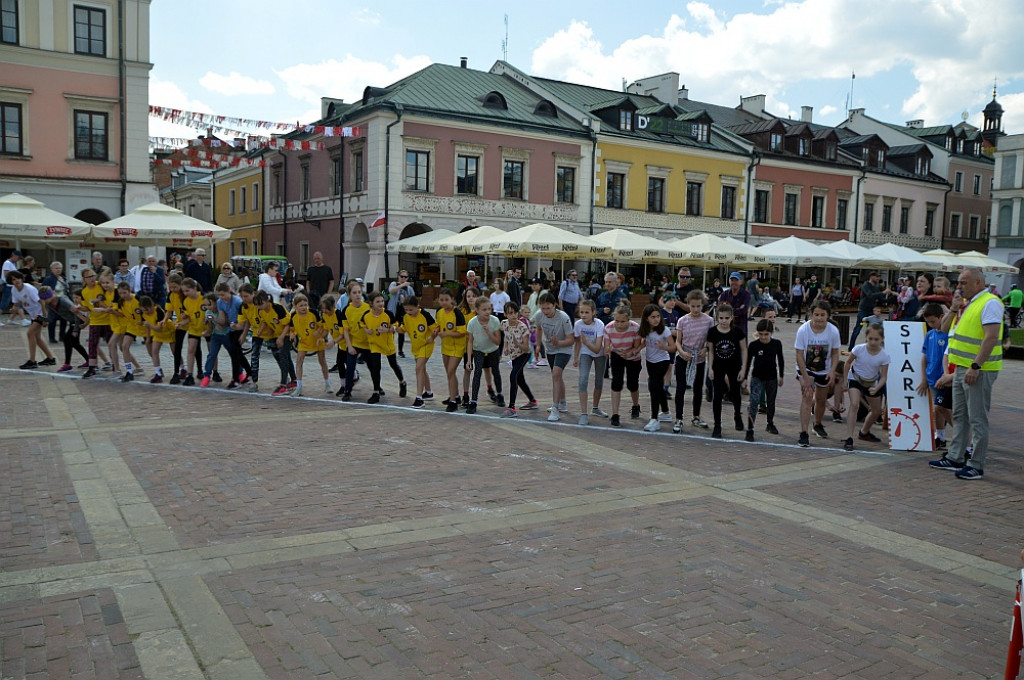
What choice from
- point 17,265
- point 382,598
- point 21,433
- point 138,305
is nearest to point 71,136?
point 17,265

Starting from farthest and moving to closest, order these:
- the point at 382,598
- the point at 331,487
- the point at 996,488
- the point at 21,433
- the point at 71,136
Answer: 1. the point at 71,136
2. the point at 21,433
3. the point at 996,488
4. the point at 331,487
5. the point at 382,598

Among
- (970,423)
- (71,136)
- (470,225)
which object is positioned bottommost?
(970,423)

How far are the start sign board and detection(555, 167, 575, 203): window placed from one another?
26.4 metres

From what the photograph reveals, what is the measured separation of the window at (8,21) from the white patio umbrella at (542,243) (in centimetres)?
1730

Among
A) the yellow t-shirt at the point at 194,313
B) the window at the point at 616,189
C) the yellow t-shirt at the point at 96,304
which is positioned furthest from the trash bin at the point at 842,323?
the window at the point at 616,189

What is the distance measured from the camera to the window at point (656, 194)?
124 feet

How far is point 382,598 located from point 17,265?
19.5 m

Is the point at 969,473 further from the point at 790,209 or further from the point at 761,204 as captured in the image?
the point at 790,209

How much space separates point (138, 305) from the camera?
1217 centimetres

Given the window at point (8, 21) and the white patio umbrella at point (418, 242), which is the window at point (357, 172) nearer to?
the white patio umbrella at point (418, 242)

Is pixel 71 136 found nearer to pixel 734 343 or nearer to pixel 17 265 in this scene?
pixel 17 265

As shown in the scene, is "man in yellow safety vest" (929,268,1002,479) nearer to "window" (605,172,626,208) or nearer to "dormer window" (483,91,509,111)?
"dormer window" (483,91,509,111)

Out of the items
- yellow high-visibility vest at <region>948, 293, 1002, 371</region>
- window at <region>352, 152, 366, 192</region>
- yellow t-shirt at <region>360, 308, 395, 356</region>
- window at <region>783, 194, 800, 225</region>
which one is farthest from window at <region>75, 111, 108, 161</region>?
window at <region>783, 194, 800, 225</region>

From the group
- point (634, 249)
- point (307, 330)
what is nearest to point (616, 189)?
point (634, 249)
